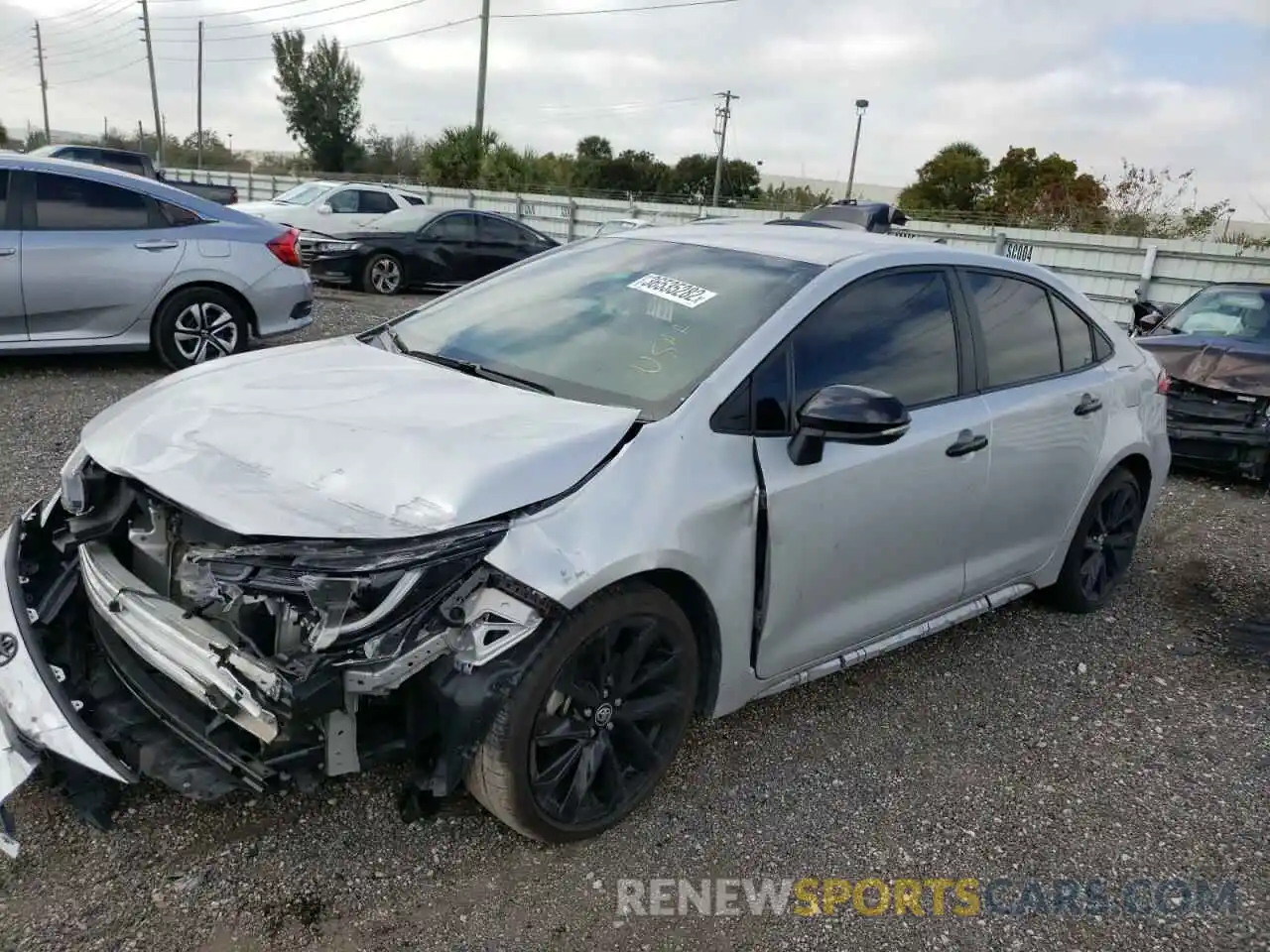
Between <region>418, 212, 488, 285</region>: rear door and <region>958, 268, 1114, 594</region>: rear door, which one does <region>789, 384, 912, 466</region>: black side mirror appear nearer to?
<region>958, 268, 1114, 594</region>: rear door

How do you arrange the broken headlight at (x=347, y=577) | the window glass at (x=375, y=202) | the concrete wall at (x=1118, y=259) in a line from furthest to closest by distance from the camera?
the window glass at (x=375, y=202), the concrete wall at (x=1118, y=259), the broken headlight at (x=347, y=577)

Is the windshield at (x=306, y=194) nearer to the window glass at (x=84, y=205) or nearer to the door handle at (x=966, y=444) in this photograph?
the window glass at (x=84, y=205)

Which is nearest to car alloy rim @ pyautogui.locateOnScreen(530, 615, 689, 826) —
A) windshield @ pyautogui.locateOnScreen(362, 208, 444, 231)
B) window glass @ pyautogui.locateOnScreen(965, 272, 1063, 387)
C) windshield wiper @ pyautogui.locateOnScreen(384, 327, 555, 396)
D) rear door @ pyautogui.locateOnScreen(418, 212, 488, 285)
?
windshield wiper @ pyautogui.locateOnScreen(384, 327, 555, 396)

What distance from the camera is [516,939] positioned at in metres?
2.45

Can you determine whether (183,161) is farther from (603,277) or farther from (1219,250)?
(603,277)

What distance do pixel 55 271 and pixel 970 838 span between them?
6.79 metres

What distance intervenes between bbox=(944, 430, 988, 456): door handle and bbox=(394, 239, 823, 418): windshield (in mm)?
806

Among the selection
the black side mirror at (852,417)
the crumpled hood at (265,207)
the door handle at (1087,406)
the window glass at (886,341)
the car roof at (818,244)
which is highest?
the car roof at (818,244)

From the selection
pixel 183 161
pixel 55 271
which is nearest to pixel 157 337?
pixel 55 271

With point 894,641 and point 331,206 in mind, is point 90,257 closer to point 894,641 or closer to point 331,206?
point 894,641

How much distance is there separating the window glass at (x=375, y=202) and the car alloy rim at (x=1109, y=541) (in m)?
13.4

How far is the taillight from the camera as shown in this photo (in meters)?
7.89

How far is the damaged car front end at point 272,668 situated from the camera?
2270mm


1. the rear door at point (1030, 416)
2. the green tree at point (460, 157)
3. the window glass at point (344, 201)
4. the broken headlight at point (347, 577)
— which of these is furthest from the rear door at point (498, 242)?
the green tree at point (460, 157)
